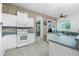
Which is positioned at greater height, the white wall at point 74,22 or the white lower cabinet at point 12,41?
the white wall at point 74,22

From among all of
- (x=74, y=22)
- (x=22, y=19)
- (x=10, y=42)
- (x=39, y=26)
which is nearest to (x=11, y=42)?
(x=10, y=42)

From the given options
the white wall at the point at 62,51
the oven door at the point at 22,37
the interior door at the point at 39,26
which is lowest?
the white wall at the point at 62,51

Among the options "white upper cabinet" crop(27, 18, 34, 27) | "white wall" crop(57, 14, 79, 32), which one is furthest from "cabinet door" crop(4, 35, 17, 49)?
"white wall" crop(57, 14, 79, 32)

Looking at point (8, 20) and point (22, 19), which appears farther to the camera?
point (8, 20)

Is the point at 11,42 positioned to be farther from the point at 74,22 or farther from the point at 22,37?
the point at 74,22

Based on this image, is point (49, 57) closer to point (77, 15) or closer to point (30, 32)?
point (30, 32)

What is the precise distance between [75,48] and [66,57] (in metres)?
0.27

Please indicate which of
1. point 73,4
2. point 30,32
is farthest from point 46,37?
point 73,4

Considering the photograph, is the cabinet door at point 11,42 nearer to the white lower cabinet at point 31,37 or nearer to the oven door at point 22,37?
the oven door at point 22,37

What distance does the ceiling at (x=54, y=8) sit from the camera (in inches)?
63.0

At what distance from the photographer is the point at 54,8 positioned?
5.82 ft

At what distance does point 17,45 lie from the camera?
6.62 ft

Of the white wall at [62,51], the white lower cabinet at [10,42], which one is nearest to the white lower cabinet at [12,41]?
the white lower cabinet at [10,42]

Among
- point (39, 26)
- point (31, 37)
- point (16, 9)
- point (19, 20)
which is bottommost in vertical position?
point (31, 37)
